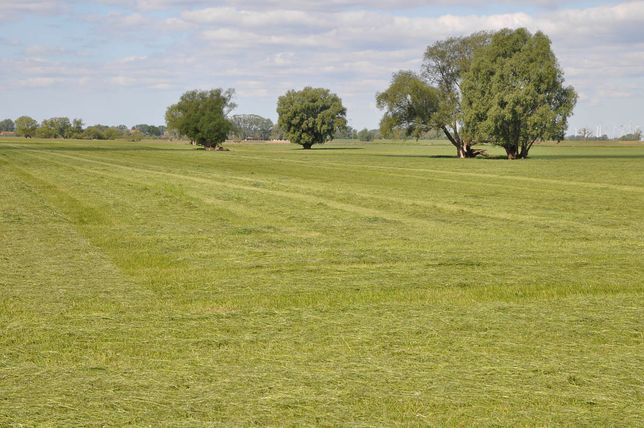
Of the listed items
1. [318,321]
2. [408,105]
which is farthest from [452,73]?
[318,321]

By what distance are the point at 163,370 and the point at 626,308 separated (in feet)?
18.4

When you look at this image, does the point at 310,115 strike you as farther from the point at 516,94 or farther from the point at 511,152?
the point at 516,94

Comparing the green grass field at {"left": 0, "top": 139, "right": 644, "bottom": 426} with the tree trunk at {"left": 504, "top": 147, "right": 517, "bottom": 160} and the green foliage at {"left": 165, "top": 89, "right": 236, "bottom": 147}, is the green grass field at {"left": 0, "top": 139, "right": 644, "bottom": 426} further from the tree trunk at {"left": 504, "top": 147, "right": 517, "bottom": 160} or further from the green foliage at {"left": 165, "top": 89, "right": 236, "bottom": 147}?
the green foliage at {"left": 165, "top": 89, "right": 236, "bottom": 147}

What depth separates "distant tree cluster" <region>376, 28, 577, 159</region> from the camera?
77625mm

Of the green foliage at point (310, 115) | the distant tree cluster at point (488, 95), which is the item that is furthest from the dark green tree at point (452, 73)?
the green foliage at point (310, 115)

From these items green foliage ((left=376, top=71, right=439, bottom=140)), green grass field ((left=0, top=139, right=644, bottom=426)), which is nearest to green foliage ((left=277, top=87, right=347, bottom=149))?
green foliage ((left=376, top=71, right=439, bottom=140))

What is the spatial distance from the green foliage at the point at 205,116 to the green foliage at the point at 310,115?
1016 centimetres

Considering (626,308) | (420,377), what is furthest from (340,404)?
(626,308)

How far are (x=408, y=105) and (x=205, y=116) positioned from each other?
6062 centimetres

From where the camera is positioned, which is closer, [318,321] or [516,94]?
[318,321]

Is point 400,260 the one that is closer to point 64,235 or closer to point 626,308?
point 626,308

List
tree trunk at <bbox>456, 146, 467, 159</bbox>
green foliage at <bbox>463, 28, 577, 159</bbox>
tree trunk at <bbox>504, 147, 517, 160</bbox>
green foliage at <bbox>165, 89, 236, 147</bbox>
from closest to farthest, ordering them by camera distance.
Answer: green foliage at <bbox>463, 28, 577, 159</bbox>
tree trunk at <bbox>504, 147, 517, 160</bbox>
tree trunk at <bbox>456, 146, 467, 159</bbox>
green foliage at <bbox>165, 89, 236, 147</bbox>

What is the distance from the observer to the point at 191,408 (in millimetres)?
6055

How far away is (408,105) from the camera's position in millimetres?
94625
